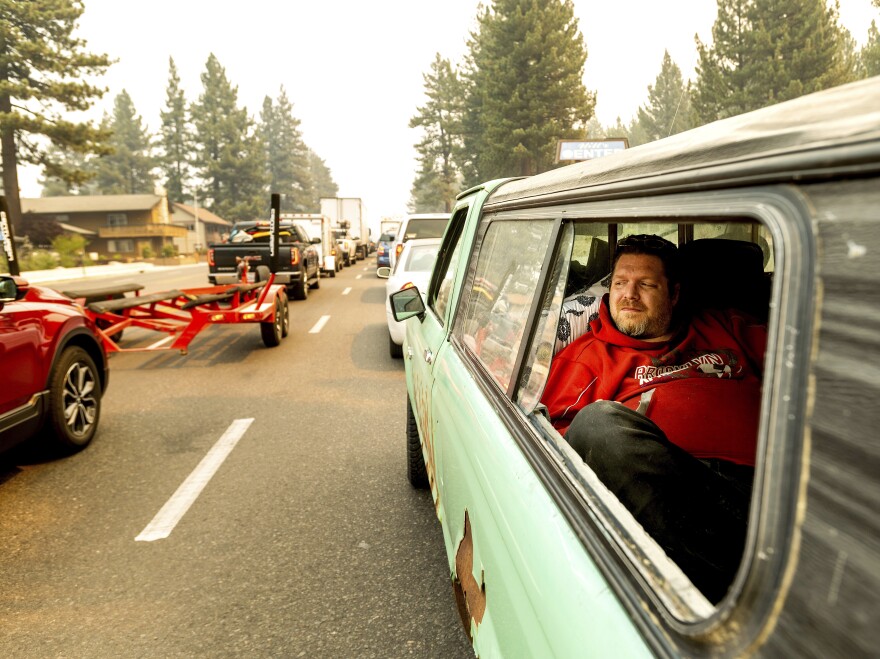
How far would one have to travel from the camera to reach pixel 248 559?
3250mm

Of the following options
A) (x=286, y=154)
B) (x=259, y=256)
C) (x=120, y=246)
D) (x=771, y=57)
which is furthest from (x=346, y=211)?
(x=286, y=154)

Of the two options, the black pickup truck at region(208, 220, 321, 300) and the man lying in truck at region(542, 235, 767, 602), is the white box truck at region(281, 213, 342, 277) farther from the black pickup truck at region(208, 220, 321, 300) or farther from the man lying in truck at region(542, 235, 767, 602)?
the man lying in truck at region(542, 235, 767, 602)

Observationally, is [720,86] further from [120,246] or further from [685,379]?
[120,246]

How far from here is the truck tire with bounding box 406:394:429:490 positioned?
12.7ft

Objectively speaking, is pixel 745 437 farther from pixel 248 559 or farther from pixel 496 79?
pixel 496 79

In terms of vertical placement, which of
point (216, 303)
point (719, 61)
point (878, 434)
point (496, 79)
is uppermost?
point (496, 79)

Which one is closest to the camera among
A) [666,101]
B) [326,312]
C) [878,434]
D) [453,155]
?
[878,434]

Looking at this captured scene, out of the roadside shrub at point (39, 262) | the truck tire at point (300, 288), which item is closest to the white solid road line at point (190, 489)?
the truck tire at point (300, 288)

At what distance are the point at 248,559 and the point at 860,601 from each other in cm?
316

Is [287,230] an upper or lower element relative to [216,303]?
upper

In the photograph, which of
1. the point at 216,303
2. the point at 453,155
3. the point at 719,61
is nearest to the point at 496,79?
the point at 719,61

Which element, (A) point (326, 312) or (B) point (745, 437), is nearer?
(B) point (745, 437)

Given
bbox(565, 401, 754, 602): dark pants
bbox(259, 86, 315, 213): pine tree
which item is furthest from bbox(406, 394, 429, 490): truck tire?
bbox(259, 86, 315, 213): pine tree

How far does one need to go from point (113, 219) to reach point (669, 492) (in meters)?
82.2
